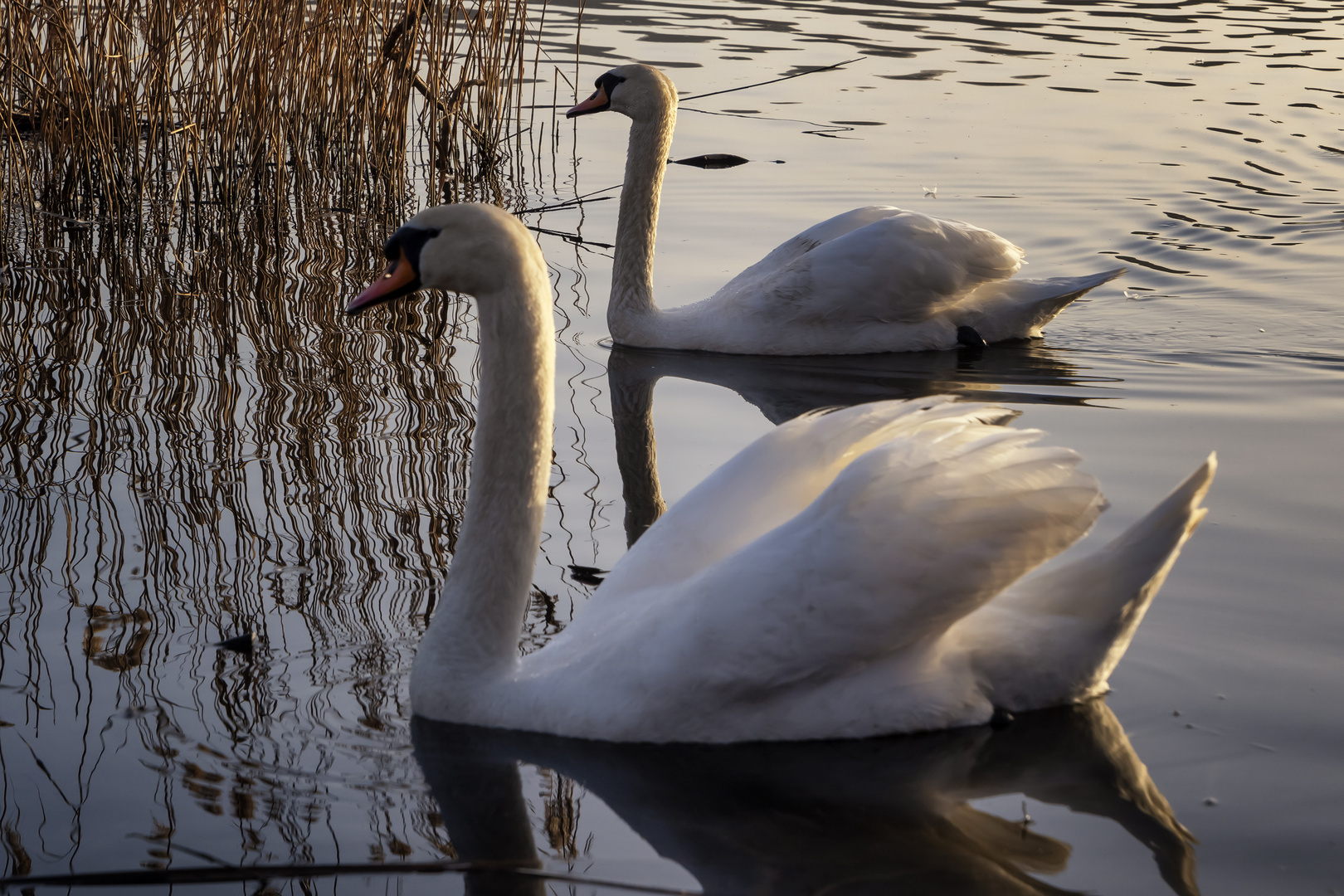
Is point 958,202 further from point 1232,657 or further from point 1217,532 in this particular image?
point 1232,657

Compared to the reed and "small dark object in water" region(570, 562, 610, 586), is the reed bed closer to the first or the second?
the reed

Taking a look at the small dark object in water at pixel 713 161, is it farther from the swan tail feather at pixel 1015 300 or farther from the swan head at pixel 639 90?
the swan tail feather at pixel 1015 300

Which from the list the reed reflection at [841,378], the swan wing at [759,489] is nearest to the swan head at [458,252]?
the swan wing at [759,489]

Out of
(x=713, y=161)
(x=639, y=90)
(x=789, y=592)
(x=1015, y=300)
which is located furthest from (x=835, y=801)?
(x=713, y=161)

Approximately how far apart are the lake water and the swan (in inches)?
7.1

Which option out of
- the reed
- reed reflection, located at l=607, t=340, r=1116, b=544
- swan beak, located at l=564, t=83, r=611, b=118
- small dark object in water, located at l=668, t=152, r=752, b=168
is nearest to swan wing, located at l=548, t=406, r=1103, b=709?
reed reflection, located at l=607, t=340, r=1116, b=544

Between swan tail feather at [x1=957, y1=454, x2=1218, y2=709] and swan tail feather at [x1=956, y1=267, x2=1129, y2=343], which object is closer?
swan tail feather at [x1=957, y1=454, x2=1218, y2=709]

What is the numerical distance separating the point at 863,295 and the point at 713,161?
4456mm

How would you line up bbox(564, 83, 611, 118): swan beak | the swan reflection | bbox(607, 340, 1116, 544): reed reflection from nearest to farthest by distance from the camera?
the swan reflection
bbox(607, 340, 1116, 544): reed reflection
bbox(564, 83, 611, 118): swan beak

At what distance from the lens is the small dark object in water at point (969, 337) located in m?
7.84

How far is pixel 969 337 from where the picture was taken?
784cm

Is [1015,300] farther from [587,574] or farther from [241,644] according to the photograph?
[241,644]

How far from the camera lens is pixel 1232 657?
427 cm

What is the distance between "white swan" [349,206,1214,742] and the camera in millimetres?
3611
